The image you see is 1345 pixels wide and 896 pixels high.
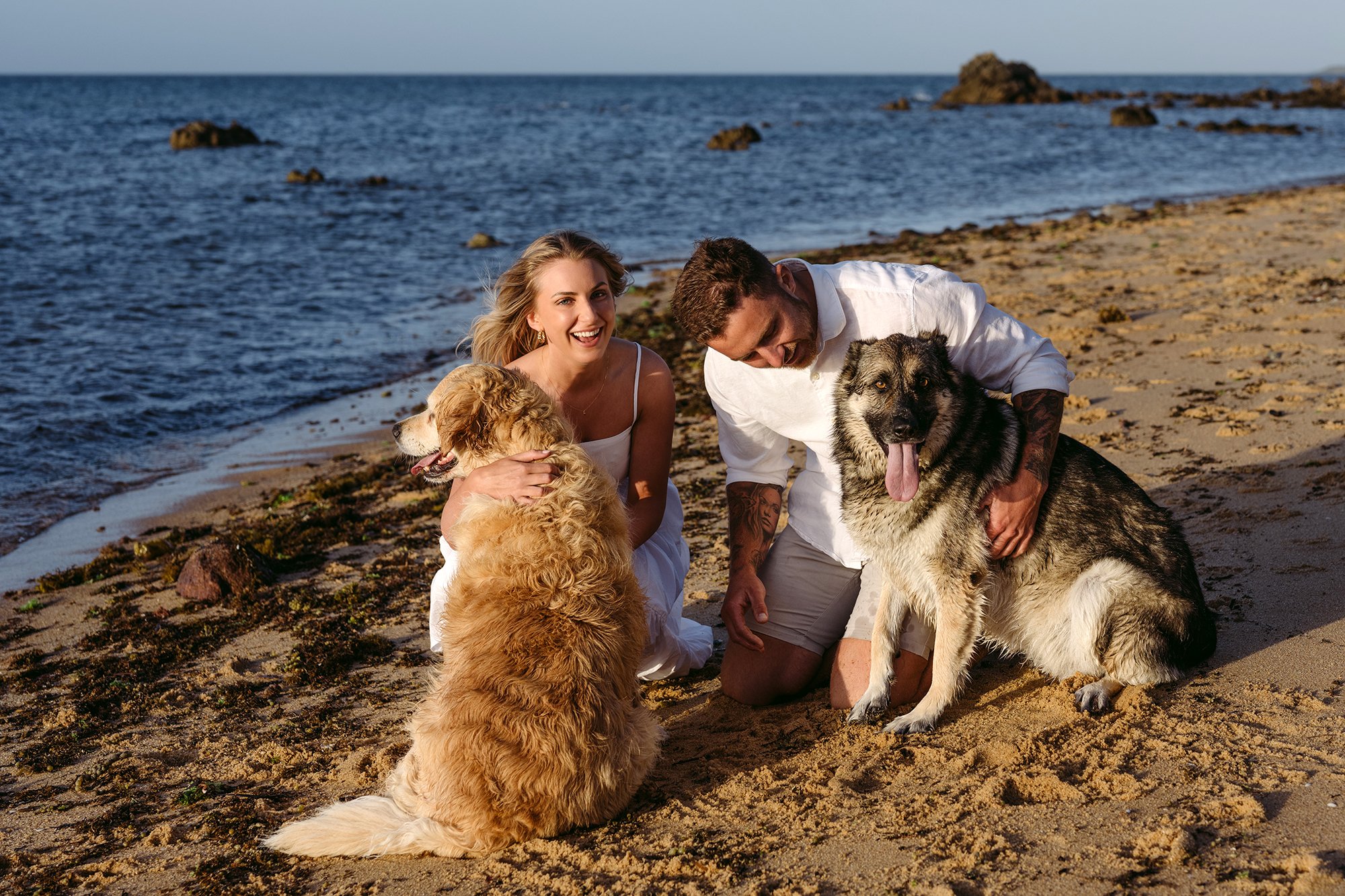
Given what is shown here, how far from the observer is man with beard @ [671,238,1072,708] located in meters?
3.97

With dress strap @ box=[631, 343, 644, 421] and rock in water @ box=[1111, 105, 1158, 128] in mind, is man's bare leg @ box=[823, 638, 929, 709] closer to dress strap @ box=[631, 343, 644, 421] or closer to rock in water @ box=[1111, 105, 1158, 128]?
dress strap @ box=[631, 343, 644, 421]

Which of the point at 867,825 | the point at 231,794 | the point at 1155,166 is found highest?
the point at 1155,166

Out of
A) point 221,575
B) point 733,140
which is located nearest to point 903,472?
point 221,575

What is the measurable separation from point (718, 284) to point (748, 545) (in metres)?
1.45

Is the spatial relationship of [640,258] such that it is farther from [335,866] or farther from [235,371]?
[335,866]

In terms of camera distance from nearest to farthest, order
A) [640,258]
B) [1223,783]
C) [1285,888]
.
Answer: [1285,888] → [1223,783] → [640,258]

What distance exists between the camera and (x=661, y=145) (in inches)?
1793

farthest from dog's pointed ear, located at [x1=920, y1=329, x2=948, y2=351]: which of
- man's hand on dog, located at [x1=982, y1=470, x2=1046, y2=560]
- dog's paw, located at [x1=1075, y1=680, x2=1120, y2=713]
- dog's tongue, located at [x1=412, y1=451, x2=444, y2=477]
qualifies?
dog's tongue, located at [x1=412, y1=451, x2=444, y2=477]

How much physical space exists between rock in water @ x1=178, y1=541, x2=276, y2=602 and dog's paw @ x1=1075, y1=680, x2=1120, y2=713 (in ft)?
15.5

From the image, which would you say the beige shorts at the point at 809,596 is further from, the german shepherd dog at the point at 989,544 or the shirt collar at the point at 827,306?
the shirt collar at the point at 827,306

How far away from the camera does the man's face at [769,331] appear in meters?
3.95

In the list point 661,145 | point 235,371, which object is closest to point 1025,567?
point 235,371

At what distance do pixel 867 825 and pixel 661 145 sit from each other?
4507 cm

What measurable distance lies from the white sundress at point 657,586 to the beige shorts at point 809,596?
35 centimetres
